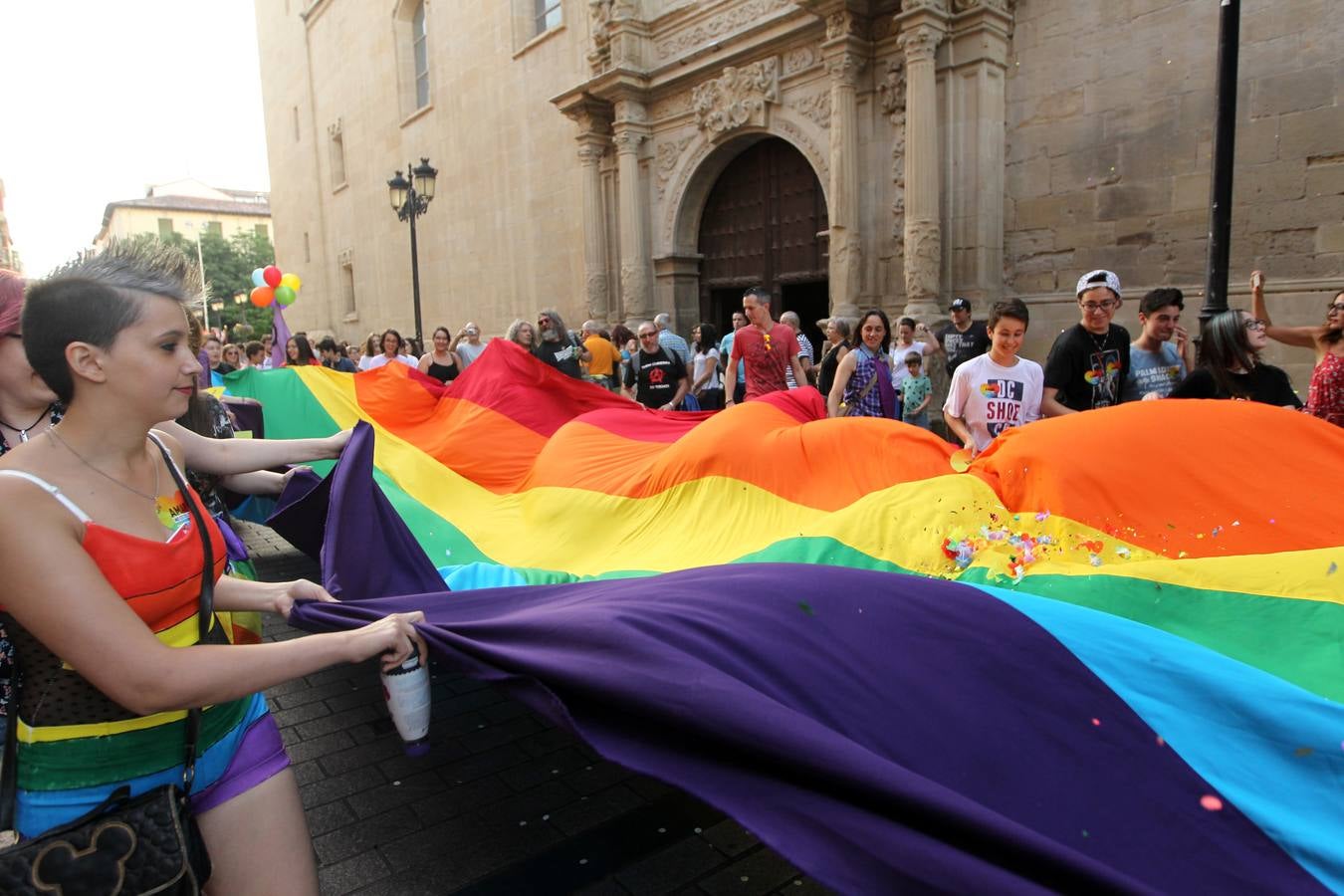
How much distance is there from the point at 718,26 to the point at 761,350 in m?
7.34

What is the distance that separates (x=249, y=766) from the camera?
161cm

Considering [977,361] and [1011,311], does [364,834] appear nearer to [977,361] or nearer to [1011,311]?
[977,361]

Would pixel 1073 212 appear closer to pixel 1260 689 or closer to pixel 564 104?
pixel 1260 689

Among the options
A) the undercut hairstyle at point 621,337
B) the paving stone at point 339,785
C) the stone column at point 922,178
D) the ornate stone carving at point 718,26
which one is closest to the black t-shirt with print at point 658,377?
the undercut hairstyle at point 621,337

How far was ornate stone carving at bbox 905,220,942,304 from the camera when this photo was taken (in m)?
8.97

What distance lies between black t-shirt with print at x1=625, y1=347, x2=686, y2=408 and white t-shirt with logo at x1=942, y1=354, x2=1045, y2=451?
4.29m

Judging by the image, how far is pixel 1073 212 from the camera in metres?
8.38

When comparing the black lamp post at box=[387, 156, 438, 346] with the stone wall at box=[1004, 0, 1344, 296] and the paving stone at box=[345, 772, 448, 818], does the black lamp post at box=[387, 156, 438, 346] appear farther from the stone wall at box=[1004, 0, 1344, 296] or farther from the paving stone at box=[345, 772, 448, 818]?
the paving stone at box=[345, 772, 448, 818]

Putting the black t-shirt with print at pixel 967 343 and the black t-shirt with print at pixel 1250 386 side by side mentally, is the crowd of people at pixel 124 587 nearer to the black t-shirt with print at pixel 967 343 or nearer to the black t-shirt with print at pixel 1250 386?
the black t-shirt with print at pixel 1250 386

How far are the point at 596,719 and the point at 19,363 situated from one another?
5.69 feet

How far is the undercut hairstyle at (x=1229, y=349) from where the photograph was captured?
392 centimetres

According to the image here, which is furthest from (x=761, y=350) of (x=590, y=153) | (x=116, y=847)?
(x=590, y=153)

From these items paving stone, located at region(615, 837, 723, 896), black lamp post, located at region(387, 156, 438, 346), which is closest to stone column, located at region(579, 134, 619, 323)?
black lamp post, located at region(387, 156, 438, 346)

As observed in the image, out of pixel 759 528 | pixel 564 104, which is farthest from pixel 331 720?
pixel 564 104
